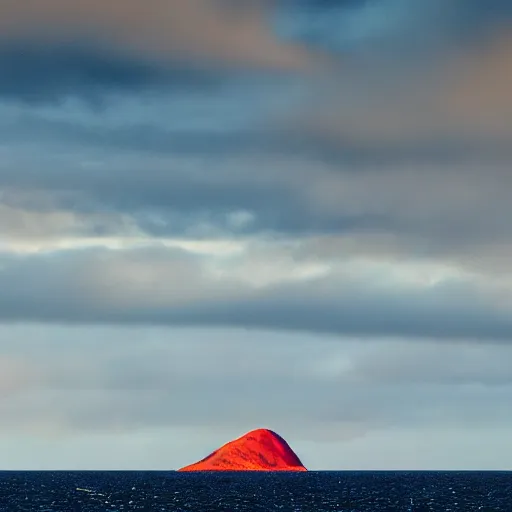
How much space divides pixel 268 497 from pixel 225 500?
16.4 metres

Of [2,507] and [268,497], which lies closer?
[2,507]

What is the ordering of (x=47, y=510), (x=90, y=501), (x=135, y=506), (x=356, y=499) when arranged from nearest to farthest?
(x=47, y=510), (x=135, y=506), (x=90, y=501), (x=356, y=499)

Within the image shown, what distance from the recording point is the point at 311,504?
166250 millimetres

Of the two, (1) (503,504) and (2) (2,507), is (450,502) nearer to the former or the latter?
(1) (503,504)

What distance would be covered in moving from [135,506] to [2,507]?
61.7ft

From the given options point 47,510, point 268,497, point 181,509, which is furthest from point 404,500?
point 47,510

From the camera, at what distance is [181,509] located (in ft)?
504

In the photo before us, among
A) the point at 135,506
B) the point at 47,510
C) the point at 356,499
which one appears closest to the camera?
the point at 47,510

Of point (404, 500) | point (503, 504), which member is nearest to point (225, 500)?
point (404, 500)

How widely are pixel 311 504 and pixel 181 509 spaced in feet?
74.5

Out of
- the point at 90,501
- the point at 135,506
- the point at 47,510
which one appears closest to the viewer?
the point at 47,510

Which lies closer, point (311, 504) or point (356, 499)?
point (311, 504)

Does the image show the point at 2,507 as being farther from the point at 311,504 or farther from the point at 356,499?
the point at 356,499

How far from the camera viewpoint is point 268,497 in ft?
650
